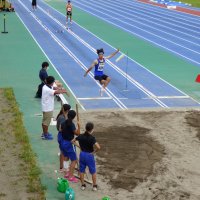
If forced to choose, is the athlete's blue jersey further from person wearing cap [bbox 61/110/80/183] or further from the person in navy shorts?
the person in navy shorts

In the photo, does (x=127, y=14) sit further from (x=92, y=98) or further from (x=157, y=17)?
(x=92, y=98)

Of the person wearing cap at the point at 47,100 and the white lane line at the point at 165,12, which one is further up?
the person wearing cap at the point at 47,100

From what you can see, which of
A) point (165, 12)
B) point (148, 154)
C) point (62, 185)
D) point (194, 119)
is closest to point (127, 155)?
point (148, 154)

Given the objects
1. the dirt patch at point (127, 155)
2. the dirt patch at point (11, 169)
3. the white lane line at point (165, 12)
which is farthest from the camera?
the white lane line at point (165, 12)

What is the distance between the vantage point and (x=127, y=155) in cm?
1141

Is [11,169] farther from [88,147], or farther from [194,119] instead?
[194,119]

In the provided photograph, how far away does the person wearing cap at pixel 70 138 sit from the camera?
32.2 feet

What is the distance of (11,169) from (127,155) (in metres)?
2.76

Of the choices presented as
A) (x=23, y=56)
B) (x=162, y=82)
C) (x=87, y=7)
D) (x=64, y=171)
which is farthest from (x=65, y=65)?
(x=87, y=7)

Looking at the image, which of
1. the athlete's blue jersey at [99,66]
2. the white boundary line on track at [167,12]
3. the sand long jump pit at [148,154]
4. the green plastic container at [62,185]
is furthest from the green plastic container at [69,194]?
the white boundary line on track at [167,12]

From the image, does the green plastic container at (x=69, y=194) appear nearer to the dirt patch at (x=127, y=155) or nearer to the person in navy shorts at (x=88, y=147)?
the person in navy shorts at (x=88, y=147)

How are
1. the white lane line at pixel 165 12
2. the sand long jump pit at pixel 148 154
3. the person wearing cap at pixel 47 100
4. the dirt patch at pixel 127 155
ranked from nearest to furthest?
the sand long jump pit at pixel 148 154
the dirt patch at pixel 127 155
the person wearing cap at pixel 47 100
the white lane line at pixel 165 12

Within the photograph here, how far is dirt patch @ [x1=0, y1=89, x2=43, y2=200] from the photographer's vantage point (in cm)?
949

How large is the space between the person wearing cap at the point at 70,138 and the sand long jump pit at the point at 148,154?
0.65 meters
